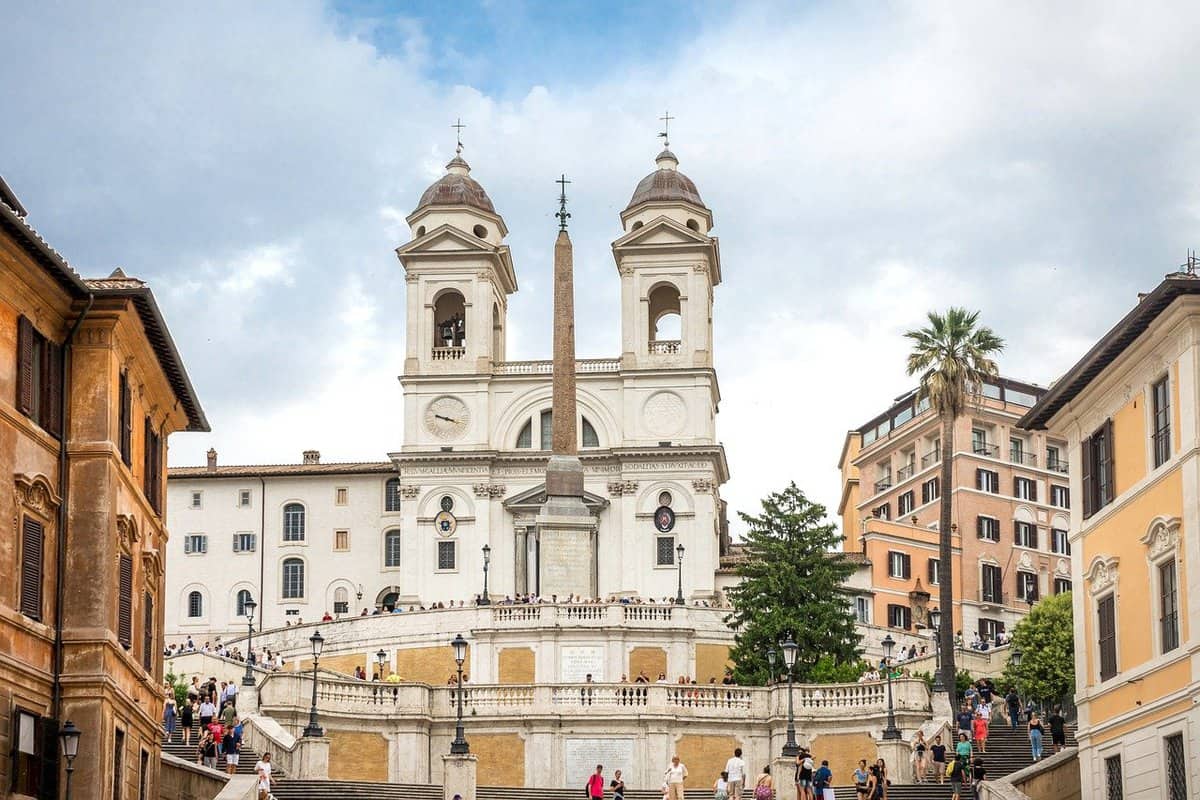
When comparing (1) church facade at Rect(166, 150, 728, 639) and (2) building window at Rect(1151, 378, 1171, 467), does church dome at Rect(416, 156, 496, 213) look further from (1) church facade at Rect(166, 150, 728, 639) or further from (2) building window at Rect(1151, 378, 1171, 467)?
(2) building window at Rect(1151, 378, 1171, 467)

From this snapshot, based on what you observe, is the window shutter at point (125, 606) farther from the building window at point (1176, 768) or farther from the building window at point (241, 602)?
the building window at point (241, 602)

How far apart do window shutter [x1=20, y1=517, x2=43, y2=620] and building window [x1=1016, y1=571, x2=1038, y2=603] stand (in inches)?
3136

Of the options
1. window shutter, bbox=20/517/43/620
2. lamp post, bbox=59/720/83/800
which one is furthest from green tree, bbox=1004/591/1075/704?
lamp post, bbox=59/720/83/800

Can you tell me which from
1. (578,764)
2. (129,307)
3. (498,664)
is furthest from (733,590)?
(129,307)

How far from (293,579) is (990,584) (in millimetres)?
32315

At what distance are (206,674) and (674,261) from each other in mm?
36056

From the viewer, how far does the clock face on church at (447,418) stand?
103 meters

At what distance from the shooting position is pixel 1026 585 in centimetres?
10950

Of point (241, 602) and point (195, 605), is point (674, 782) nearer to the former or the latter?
point (241, 602)

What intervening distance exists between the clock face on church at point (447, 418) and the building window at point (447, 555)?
16.1ft

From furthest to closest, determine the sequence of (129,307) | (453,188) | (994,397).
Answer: (994,397), (453,188), (129,307)

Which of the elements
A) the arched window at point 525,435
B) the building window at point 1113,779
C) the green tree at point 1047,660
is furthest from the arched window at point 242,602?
the building window at point 1113,779

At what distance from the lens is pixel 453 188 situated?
107m

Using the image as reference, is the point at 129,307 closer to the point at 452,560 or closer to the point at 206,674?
the point at 206,674
